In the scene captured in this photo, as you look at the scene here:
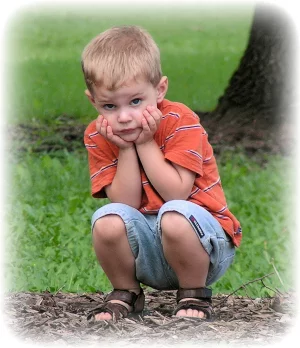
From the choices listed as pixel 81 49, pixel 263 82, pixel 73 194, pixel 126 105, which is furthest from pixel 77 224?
pixel 81 49

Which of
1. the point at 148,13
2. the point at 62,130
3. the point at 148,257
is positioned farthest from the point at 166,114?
the point at 148,13

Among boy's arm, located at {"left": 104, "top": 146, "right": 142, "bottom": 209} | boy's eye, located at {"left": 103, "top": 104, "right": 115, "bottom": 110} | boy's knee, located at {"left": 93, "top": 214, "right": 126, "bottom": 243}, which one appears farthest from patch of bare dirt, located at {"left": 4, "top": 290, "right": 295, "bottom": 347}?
boy's eye, located at {"left": 103, "top": 104, "right": 115, "bottom": 110}

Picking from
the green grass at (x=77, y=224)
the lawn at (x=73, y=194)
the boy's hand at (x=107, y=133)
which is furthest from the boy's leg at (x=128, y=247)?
the green grass at (x=77, y=224)

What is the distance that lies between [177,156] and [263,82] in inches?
250

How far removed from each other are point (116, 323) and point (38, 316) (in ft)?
1.44

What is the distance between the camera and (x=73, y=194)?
7.96 metres

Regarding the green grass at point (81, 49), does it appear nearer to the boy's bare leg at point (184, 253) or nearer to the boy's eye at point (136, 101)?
the boy's eye at point (136, 101)

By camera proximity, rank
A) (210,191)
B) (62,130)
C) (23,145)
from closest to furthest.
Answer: (210,191)
(23,145)
(62,130)

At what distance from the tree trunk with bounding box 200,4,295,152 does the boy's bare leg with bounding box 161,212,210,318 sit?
235 inches

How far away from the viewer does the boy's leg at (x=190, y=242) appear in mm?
4156

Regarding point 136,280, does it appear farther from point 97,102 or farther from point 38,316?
point 97,102

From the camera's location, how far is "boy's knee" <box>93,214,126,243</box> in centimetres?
426

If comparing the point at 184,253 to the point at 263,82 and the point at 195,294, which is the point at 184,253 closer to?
the point at 195,294

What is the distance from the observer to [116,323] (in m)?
4.15
